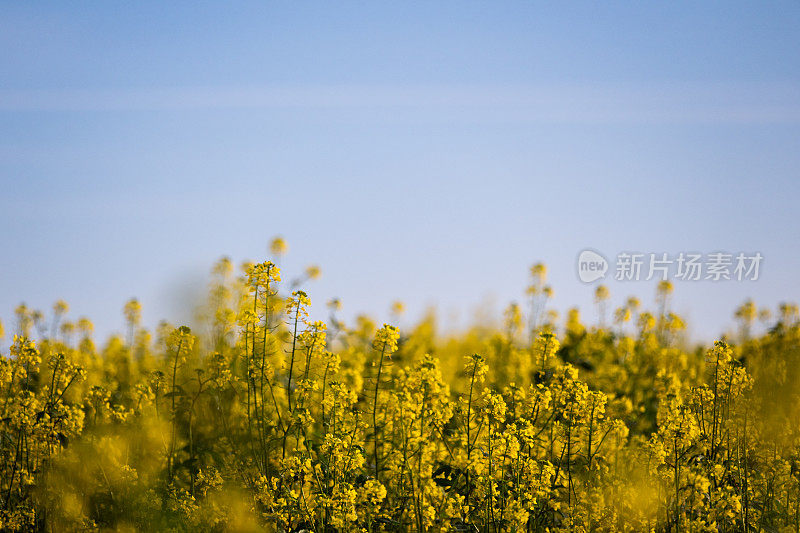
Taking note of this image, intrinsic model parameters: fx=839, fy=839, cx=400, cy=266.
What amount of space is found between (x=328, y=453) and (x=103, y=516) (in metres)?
2.02

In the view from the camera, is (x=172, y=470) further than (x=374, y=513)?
Yes

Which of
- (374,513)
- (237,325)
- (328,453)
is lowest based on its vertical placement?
(374,513)

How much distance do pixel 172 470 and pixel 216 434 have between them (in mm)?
642

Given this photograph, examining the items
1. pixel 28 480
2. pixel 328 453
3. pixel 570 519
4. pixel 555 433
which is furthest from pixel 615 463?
pixel 28 480

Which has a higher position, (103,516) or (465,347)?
(465,347)

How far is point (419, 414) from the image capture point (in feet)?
15.2

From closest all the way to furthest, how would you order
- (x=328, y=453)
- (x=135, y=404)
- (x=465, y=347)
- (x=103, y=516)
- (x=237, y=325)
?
1. (x=328, y=453)
2. (x=237, y=325)
3. (x=103, y=516)
4. (x=135, y=404)
5. (x=465, y=347)

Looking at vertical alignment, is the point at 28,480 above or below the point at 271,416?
below

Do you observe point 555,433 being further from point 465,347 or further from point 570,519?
point 465,347

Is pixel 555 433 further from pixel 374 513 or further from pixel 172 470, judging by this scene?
pixel 172 470

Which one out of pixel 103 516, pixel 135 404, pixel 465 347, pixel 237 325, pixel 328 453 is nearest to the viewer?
pixel 328 453

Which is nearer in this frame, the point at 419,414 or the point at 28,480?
the point at 419,414

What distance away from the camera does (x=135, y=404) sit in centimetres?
611

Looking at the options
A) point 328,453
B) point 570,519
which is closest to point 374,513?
point 328,453
